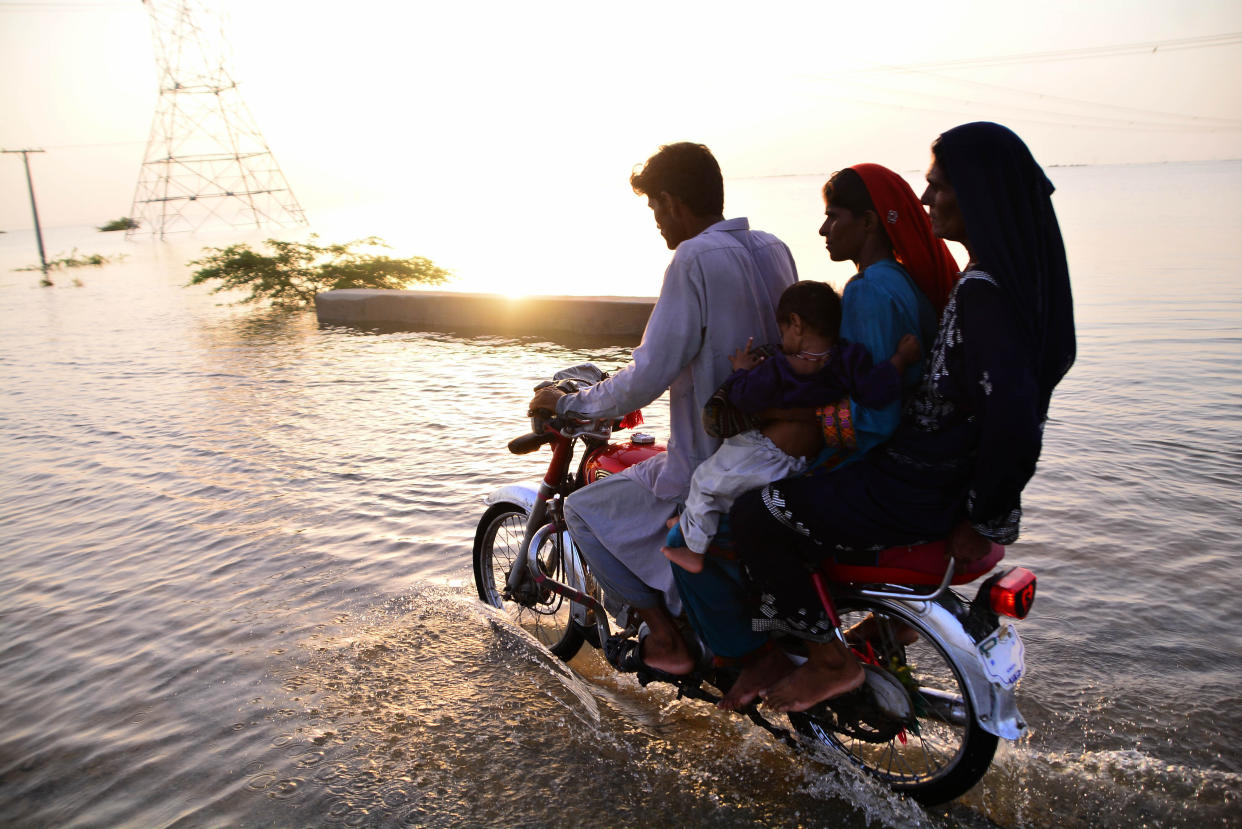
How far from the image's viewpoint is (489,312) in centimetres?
1304

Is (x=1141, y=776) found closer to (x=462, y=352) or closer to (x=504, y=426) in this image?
(x=504, y=426)

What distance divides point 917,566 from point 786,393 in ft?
2.17

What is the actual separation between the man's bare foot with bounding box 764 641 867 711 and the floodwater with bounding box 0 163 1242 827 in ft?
1.37

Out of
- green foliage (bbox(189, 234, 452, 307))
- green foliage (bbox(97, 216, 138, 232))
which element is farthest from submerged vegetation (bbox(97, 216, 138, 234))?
green foliage (bbox(189, 234, 452, 307))

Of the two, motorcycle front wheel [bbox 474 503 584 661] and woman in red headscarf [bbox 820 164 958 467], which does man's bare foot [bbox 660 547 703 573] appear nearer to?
woman in red headscarf [bbox 820 164 958 467]

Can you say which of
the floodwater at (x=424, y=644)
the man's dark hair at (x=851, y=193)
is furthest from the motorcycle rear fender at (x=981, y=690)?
the man's dark hair at (x=851, y=193)

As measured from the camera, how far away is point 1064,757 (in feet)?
10.1

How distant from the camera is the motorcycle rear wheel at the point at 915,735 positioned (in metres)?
2.59

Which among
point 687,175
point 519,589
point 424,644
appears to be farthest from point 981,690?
point 424,644

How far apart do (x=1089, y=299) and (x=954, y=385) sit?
12599 millimetres

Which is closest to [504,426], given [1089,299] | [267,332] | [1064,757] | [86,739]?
[86,739]

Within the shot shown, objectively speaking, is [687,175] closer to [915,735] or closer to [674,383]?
[674,383]

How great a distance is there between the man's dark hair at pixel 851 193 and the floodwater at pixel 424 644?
189 centimetres

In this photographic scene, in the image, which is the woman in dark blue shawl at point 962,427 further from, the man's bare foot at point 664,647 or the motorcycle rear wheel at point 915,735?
the man's bare foot at point 664,647
